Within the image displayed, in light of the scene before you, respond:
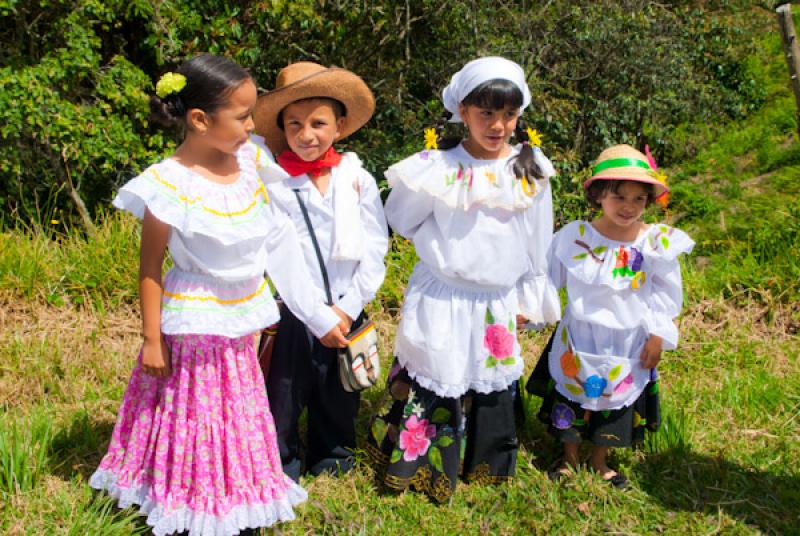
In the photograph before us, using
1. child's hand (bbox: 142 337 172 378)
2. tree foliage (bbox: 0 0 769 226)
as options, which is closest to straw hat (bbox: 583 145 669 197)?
child's hand (bbox: 142 337 172 378)

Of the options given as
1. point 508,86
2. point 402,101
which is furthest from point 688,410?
point 402,101

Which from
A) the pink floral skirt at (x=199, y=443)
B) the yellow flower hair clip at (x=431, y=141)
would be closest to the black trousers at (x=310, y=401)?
the pink floral skirt at (x=199, y=443)

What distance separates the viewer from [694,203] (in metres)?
5.71

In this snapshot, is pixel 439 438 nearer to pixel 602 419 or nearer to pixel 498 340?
pixel 498 340

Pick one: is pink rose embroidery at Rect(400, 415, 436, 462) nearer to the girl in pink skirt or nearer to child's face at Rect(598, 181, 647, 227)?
the girl in pink skirt

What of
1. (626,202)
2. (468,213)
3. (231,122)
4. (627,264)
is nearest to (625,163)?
(626,202)

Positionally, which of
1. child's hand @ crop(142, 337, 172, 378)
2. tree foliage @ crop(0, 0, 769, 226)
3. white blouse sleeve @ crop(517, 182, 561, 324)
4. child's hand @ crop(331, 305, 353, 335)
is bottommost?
child's hand @ crop(142, 337, 172, 378)

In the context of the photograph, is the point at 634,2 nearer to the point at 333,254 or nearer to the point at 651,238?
the point at 651,238

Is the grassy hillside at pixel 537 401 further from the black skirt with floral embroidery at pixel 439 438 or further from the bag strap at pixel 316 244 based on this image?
the bag strap at pixel 316 244

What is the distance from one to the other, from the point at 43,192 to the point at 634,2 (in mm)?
4745

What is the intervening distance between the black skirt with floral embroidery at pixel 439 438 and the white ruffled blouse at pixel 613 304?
34 centimetres

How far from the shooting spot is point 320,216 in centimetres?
287

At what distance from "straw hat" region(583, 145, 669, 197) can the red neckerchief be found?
106 cm

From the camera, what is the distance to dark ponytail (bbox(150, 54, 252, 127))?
92.3 inches
